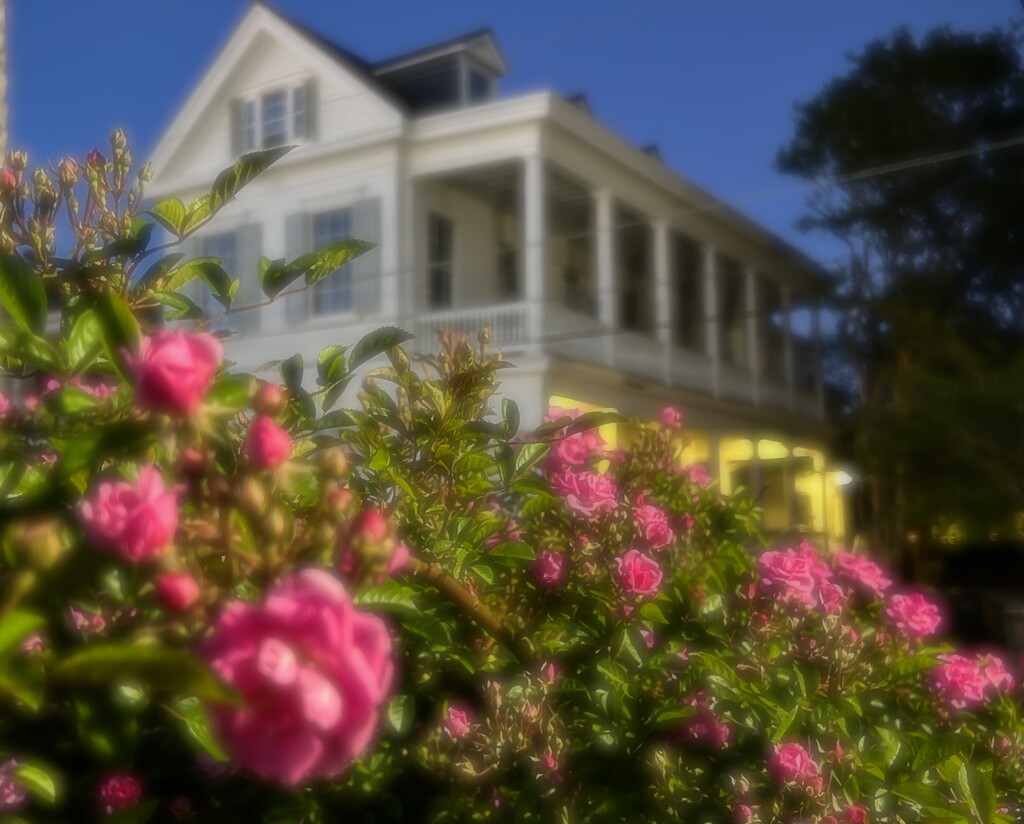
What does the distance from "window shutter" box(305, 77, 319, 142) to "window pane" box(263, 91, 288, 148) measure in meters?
0.31

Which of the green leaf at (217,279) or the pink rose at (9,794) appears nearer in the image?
the pink rose at (9,794)

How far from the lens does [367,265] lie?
935 cm

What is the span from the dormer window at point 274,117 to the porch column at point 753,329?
575cm

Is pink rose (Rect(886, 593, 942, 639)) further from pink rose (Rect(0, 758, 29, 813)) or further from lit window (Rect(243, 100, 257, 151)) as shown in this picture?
lit window (Rect(243, 100, 257, 151))

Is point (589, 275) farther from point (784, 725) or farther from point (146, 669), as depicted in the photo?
point (146, 669)

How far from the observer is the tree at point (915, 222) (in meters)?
10.6

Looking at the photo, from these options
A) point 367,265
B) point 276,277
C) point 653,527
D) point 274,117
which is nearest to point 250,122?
point 274,117

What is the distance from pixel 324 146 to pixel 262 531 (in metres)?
9.37

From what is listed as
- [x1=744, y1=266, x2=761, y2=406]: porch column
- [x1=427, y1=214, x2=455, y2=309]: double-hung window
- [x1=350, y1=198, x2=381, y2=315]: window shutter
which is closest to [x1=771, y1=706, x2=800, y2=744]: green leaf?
[x1=350, y1=198, x2=381, y2=315]: window shutter

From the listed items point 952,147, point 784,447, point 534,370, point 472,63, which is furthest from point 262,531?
point 784,447

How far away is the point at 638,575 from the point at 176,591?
0.78m

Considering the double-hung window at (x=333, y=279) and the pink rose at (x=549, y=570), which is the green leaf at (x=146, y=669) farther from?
the double-hung window at (x=333, y=279)

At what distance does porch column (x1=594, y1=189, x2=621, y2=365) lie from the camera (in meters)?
9.14

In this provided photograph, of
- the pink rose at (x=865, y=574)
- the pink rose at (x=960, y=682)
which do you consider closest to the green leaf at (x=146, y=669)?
the pink rose at (x=960, y=682)
